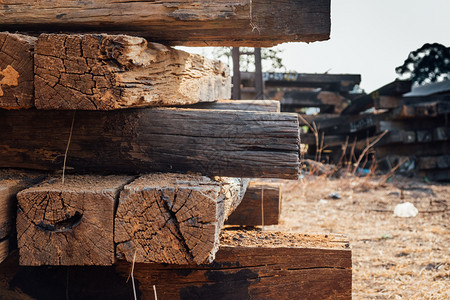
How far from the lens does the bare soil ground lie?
2762 mm

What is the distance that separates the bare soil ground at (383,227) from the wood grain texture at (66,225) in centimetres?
167

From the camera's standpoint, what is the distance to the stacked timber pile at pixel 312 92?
9.27 m

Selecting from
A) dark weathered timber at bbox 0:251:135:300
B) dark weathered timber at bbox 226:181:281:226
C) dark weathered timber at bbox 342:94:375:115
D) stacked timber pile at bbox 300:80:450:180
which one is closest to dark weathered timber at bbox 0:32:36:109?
dark weathered timber at bbox 0:251:135:300

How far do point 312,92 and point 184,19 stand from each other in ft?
26.9

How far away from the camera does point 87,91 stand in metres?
1.57

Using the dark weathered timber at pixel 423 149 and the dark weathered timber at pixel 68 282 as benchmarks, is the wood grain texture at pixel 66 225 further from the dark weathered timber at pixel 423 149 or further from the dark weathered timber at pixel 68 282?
the dark weathered timber at pixel 423 149

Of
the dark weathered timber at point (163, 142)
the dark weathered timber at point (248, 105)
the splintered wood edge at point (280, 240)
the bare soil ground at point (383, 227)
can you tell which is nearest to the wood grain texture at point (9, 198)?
the dark weathered timber at point (163, 142)

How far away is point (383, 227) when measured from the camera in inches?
170

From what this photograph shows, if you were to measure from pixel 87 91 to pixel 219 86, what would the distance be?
159 cm

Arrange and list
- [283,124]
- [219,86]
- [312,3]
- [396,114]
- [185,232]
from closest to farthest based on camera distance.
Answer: [185,232] → [283,124] → [312,3] → [219,86] → [396,114]

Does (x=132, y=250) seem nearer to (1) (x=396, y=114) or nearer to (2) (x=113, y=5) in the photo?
(2) (x=113, y=5)

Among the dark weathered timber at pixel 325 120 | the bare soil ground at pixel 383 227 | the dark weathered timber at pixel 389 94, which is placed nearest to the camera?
the bare soil ground at pixel 383 227

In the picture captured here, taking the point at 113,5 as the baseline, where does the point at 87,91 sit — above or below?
below

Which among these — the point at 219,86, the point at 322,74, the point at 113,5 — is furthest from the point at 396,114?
the point at 113,5
